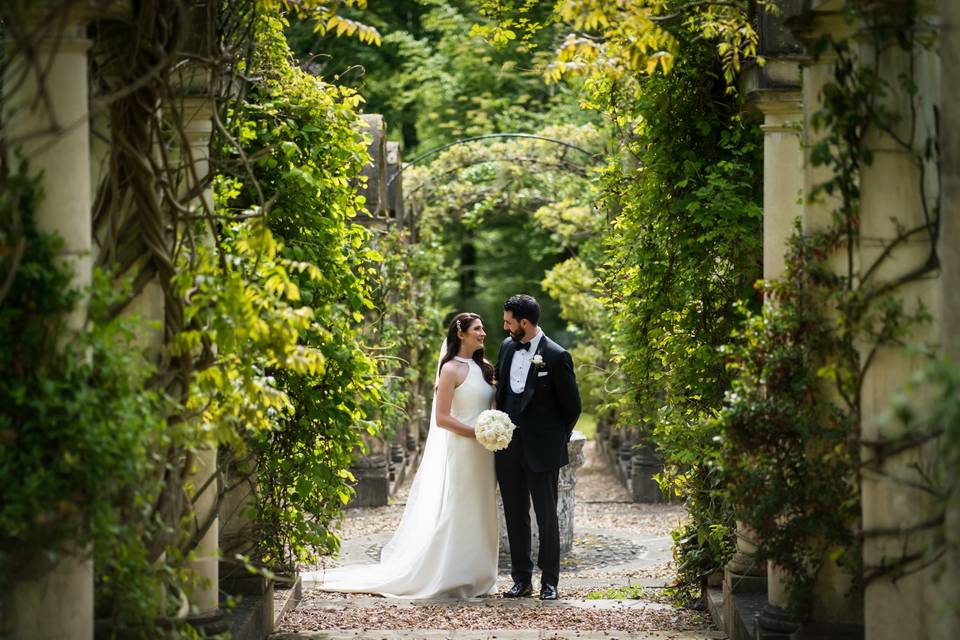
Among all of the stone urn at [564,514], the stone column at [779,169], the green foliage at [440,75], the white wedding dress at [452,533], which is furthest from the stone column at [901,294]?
the green foliage at [440,75]

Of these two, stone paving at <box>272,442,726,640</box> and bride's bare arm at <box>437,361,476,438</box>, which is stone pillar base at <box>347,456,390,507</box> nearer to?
stone paving at <box>272,442,726,640</box>

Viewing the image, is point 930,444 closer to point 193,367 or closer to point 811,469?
point 811,469

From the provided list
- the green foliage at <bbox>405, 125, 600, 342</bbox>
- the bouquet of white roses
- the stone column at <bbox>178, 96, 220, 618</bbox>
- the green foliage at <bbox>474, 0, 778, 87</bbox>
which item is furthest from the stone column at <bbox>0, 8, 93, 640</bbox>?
Result: the green foliage at <bbox>405, 125, 600, 342</bbox>

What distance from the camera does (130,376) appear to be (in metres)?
4.29

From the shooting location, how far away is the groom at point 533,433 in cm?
818

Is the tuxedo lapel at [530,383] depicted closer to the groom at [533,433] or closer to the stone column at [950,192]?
the groom at [533,433]

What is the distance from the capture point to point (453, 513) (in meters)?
8.62

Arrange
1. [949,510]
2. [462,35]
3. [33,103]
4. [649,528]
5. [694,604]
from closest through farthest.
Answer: [949,510] → [33,103] → [694,604] → [649,528] → [462,35]

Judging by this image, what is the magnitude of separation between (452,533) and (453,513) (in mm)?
135

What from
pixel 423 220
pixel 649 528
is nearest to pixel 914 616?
pixel 649 528

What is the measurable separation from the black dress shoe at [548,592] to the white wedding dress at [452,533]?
1.62 feet

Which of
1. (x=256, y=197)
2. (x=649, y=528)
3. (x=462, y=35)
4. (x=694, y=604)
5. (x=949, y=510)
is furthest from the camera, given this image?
(x=462, y=35)

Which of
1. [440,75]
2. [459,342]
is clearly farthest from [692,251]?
[440,75]

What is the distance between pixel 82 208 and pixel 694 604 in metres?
4.81
